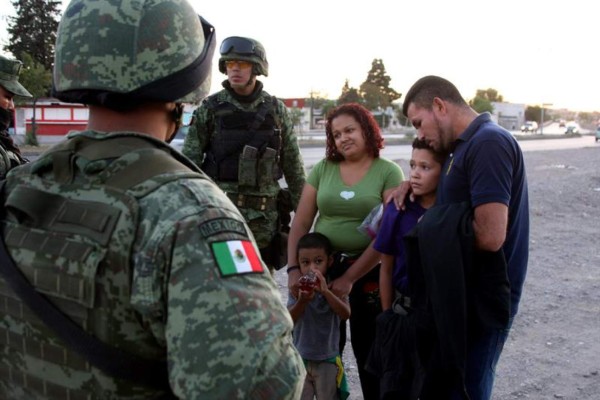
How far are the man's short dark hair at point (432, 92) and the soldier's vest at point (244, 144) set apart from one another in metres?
1.39

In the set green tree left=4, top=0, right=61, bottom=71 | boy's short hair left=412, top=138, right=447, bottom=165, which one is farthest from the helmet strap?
green tree left=4, top=0, right=61, bottom=71

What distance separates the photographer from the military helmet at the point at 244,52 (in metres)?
3.90

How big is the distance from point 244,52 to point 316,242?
136cm

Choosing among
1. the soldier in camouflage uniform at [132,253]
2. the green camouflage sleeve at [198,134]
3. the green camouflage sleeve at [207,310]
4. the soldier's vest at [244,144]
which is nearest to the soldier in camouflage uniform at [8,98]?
the green camouflage sleeve at [198,134]

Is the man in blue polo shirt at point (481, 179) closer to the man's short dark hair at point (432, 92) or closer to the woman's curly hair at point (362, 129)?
the man's short dark hair at point (432, 92)

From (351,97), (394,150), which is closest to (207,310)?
(394,150)

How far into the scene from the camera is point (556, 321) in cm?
496

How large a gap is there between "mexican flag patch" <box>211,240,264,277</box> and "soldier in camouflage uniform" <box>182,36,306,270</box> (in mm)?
2666

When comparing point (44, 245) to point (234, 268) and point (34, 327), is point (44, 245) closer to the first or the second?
point (34, 327)

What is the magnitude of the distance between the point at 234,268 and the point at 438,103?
5.75ft

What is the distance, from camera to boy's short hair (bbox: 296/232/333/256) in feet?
10.9

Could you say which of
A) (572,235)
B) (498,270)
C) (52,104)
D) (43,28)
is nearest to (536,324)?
(498,270)

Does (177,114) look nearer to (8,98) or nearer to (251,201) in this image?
(251,201)

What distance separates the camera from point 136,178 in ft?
4.19
